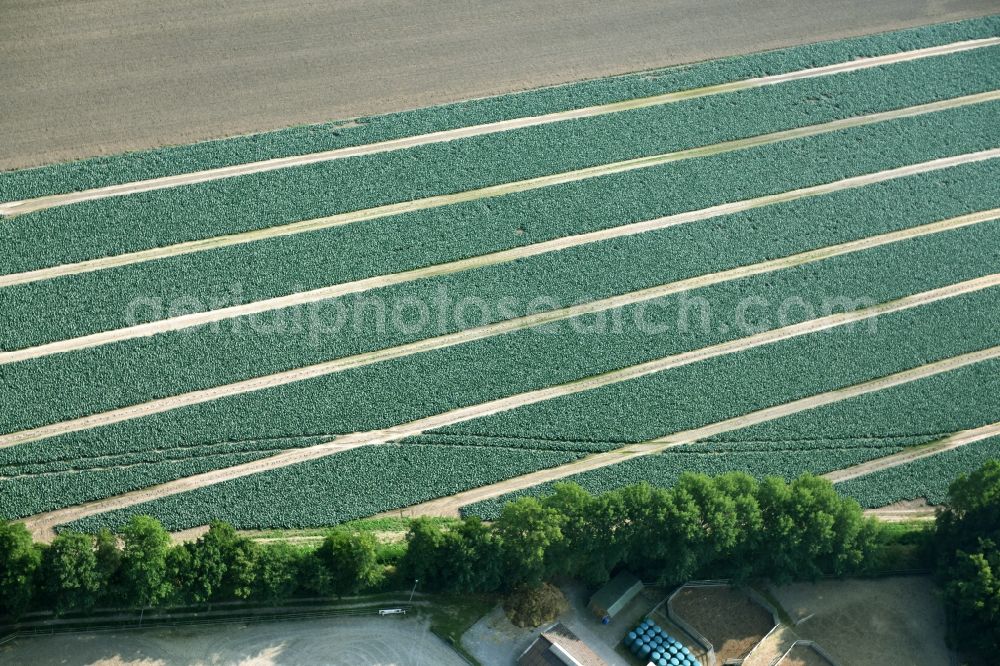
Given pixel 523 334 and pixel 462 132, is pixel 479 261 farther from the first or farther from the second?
pixel 462 132

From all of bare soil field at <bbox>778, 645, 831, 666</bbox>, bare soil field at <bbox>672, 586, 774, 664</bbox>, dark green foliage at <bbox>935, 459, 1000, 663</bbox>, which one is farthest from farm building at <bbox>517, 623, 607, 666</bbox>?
dark green foliage at <bbox>935, 459, 1000, 663</bbox>

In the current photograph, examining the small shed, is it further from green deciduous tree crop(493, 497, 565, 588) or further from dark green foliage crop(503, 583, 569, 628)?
green deciduous tree crop(493, 497, 565, 588)

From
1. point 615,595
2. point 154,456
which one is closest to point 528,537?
point 615,595

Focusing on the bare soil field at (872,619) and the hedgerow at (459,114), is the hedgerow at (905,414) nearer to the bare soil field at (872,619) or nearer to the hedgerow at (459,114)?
the bare soil field at (872,619)

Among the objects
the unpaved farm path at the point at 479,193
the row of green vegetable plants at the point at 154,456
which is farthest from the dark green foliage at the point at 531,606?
the unpaved farm path at the point at 479,193

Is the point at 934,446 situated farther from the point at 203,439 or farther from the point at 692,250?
the point at 203,439
